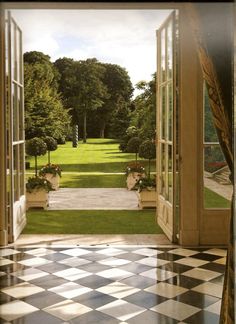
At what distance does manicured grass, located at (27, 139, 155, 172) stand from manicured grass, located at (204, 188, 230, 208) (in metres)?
9.41

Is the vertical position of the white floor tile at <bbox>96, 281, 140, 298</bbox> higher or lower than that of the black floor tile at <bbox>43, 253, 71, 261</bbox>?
lower

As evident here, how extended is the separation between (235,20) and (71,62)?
2523 centimetres

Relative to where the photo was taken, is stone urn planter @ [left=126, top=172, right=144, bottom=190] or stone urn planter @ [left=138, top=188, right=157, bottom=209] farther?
stone urn planter @ [left=126, top=172, right=144, bottom=190]

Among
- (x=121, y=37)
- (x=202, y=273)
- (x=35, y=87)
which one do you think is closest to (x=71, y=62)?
(x=121, y=37)

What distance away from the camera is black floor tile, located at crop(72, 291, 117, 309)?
345cm

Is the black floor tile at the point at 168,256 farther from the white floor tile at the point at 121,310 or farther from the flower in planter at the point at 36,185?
the flower in planter at the point at 36,185

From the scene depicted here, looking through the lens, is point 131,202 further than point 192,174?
Yes

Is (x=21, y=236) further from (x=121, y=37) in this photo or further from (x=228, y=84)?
(x=121, y=37)

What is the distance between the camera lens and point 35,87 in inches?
656

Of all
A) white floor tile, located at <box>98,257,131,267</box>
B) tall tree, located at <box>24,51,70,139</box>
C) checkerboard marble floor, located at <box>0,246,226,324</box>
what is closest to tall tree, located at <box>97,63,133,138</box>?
tall tree, located at <box>24,51,70,139</box>

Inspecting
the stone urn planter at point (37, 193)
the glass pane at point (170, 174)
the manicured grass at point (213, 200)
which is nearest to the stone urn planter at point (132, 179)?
the stone urn planter at point (37, 193)

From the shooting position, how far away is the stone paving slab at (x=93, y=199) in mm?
8047

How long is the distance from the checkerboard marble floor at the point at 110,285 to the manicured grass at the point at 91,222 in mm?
915

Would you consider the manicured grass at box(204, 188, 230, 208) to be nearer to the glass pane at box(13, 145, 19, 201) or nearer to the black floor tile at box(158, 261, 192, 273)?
the black floor tile at box(158, 261, 192, 273)
